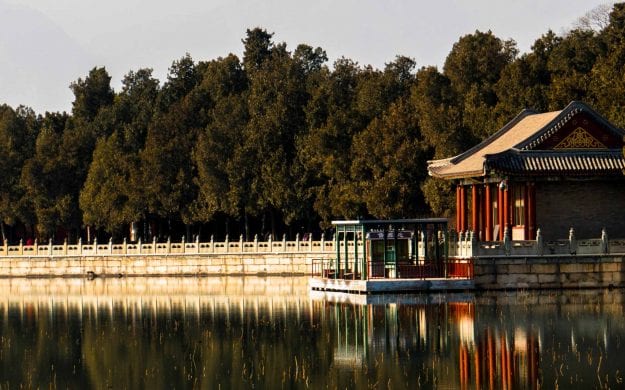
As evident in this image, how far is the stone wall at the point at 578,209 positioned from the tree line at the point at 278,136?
773 cm

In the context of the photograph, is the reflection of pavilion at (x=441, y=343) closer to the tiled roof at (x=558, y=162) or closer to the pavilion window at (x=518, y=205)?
the tiled roof at (x=558, y=162)

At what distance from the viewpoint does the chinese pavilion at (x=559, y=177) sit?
63.8 meters

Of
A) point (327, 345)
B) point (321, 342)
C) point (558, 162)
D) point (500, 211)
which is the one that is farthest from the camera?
point (500, 211)

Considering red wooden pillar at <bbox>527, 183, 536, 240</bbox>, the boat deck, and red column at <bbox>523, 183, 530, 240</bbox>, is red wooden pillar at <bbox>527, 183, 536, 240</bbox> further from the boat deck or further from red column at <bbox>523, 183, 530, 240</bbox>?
the boat deck

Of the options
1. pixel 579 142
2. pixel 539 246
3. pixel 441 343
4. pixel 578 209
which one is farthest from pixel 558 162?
pixel 441 343

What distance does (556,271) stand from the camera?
58.2m

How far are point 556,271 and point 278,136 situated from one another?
35.8 metres

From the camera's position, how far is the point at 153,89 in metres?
112

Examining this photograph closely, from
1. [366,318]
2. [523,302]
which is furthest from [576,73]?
[366,318]

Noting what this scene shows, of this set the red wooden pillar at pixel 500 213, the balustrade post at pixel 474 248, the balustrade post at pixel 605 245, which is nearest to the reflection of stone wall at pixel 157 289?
the balustrade post at pixel 474 248

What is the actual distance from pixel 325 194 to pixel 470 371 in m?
54.9

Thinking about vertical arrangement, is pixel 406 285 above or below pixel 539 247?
below

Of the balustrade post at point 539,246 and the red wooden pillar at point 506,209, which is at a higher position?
the red wooden pillar at point 506,209

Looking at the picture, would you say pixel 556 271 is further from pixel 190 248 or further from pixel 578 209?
pixel 190 248
